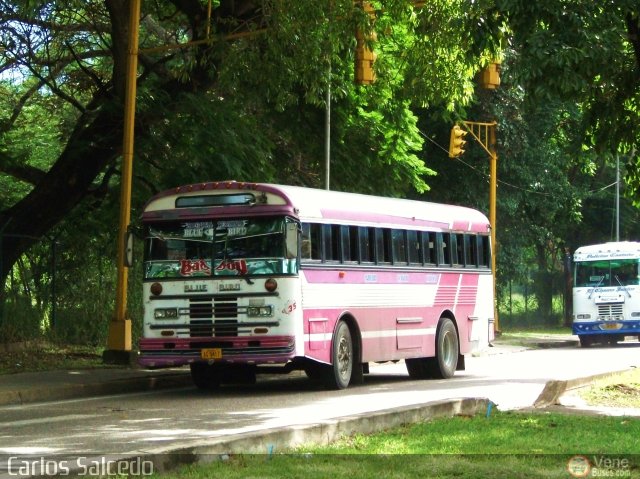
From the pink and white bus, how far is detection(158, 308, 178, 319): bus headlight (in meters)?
0.01

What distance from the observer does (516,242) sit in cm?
4812

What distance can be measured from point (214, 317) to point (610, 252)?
2351 cm

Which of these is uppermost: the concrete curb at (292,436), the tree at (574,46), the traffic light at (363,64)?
the traffic light at (363,64)

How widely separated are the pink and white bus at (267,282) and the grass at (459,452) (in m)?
5.39

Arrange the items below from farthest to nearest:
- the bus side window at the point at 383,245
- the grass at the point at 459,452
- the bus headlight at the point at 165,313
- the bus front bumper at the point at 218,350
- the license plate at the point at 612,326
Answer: the license plate at the point at 612,326, the bus side window at the point at 383,245, the bus headlight at the point at 165,313, the bus front bumper at the point at 218,350, the grass at the point at 459,452

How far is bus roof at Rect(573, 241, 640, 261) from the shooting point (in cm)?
3903

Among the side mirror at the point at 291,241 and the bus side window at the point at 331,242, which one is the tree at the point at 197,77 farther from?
the side mirror at the point at 291,241

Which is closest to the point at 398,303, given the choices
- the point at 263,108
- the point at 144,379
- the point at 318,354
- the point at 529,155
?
the point at 318,354

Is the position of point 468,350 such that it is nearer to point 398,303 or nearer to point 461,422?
point 398,303

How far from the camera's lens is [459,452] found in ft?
34.3

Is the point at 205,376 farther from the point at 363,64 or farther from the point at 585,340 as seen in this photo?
the point at 585,340

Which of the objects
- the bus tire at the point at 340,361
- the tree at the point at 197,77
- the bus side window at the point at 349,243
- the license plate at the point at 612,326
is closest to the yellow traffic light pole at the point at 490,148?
Answer: the license plate at the point at 612,326

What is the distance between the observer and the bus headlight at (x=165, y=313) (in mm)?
18609

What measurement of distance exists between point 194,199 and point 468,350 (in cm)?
769
